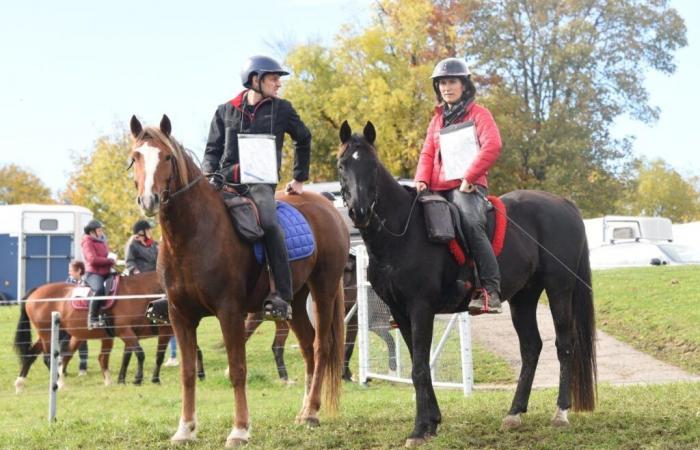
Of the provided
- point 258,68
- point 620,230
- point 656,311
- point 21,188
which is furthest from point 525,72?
point 21,188

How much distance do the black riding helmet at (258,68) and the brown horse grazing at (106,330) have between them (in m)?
8.61

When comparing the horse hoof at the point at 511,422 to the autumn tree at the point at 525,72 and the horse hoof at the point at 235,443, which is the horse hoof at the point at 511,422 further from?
the autumn tree at the point at 525,72

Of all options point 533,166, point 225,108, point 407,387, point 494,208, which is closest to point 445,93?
point 494,208

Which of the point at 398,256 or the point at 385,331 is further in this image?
the point at 385,331

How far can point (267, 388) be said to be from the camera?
Answer: 14.4 metres

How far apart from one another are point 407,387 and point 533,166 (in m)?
30.9

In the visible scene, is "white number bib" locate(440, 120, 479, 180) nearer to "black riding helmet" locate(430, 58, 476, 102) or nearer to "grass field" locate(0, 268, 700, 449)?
"black riding helmet" locate(430, 58, 476, 102)

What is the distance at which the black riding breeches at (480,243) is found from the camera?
733 centimetres

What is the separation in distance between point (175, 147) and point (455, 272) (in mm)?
2411

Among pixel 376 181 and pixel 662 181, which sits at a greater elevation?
pixel 662 181

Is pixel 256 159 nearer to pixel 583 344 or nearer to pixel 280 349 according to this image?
pixel 583 344

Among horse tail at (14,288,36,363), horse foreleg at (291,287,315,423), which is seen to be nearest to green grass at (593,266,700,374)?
horse foreleg at (291,287,315,423)

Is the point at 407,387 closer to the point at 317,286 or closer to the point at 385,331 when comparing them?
the point at 385,331

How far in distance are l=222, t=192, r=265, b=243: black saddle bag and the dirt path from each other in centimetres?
630
